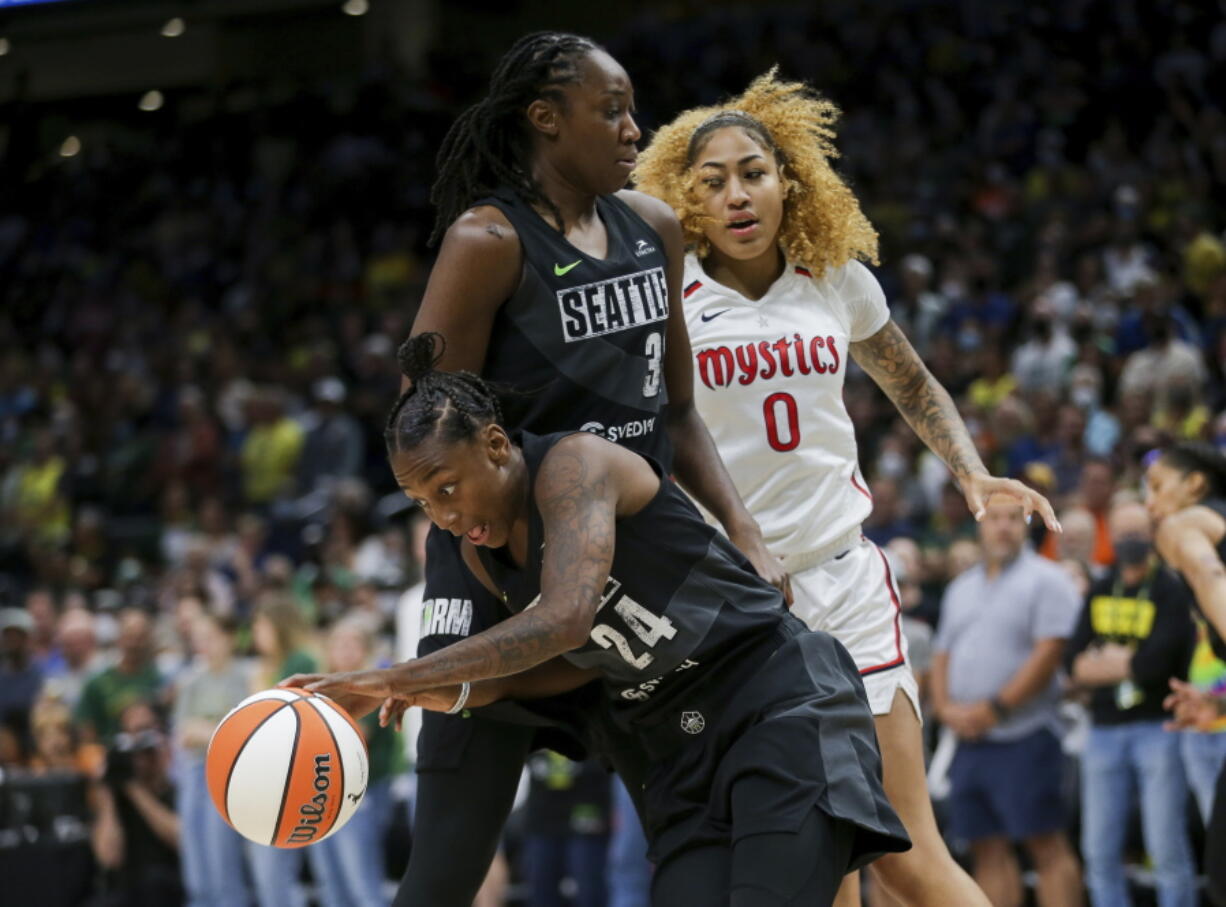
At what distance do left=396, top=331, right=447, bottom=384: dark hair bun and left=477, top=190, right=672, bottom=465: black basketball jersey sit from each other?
0.17 metres

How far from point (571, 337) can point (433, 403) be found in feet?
1.34

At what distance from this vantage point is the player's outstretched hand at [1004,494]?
384 cm

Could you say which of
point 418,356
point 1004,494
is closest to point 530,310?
point 418,356

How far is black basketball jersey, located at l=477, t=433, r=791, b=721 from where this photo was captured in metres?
3.23

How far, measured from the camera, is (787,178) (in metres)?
4.26

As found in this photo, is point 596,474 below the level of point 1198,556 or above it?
above

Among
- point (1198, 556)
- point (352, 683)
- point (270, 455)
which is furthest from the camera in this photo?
point (270, 455)

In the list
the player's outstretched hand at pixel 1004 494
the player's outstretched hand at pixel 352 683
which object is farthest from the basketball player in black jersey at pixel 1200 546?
the player's outstretched hand at pixel 352 683

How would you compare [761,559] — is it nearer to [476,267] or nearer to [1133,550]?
[476,267]

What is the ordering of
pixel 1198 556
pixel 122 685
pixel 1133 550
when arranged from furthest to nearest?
pixel 122 685 → pixel 1133 550 → pixel 1198 556

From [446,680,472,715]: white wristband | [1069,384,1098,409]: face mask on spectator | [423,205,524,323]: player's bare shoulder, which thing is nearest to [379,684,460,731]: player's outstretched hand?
[446,680,472,715]: white wristband

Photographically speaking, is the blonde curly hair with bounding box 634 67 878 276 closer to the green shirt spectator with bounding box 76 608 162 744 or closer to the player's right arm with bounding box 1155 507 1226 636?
the player's right arm with bounding box 1155 507 1226 636

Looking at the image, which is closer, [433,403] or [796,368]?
[433,403]

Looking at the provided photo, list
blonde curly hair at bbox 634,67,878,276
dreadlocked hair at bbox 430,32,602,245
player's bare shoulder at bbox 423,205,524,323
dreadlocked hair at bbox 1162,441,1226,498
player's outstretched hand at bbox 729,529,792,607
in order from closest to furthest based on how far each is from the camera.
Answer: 1. player's bare shoulder at bbox 423,205,524,323
2. dreadlocked hair at bbox 430,32,602,245
3. player's outstretched hand at bbox 729,529,792,607
4. blonde curly hair at bbox 634,67,878,276
5. dreadlocked hair at bbox 1162,441,1226,498
